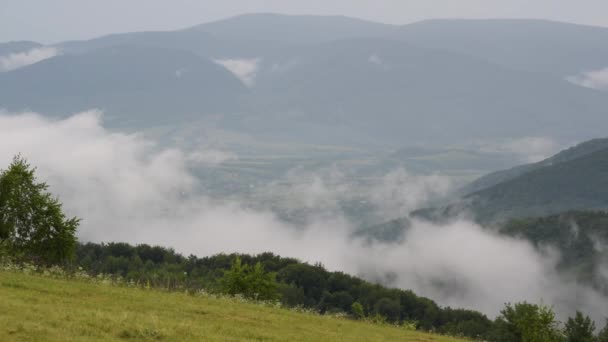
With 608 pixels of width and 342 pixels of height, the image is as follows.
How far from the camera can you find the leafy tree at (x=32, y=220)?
43688 mm

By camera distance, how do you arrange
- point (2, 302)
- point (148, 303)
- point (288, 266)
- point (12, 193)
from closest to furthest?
point (2, 302)
point (148, 303)
point (12, 193)
point (288, 266)

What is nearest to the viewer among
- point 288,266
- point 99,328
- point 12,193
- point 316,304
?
point 99,328

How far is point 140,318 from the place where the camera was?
22500 millimetres

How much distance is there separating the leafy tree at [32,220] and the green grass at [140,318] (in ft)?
47.1

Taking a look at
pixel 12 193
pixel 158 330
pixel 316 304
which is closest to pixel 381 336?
pixel 158 330

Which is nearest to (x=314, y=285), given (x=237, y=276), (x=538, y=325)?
(x=237, y=276)

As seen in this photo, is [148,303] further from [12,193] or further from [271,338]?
[12,193]

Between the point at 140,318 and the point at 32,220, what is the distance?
25.3 meters

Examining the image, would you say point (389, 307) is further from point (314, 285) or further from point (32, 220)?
point (32, 220)

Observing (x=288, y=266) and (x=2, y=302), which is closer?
(x=2, y=302)

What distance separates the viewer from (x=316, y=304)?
401 ft

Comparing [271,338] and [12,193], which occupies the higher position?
[12,193]

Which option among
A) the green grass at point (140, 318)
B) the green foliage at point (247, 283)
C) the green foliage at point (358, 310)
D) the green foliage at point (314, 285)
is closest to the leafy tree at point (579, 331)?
the green foliage at point (358, 310)

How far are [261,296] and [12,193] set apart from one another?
16878 mm
